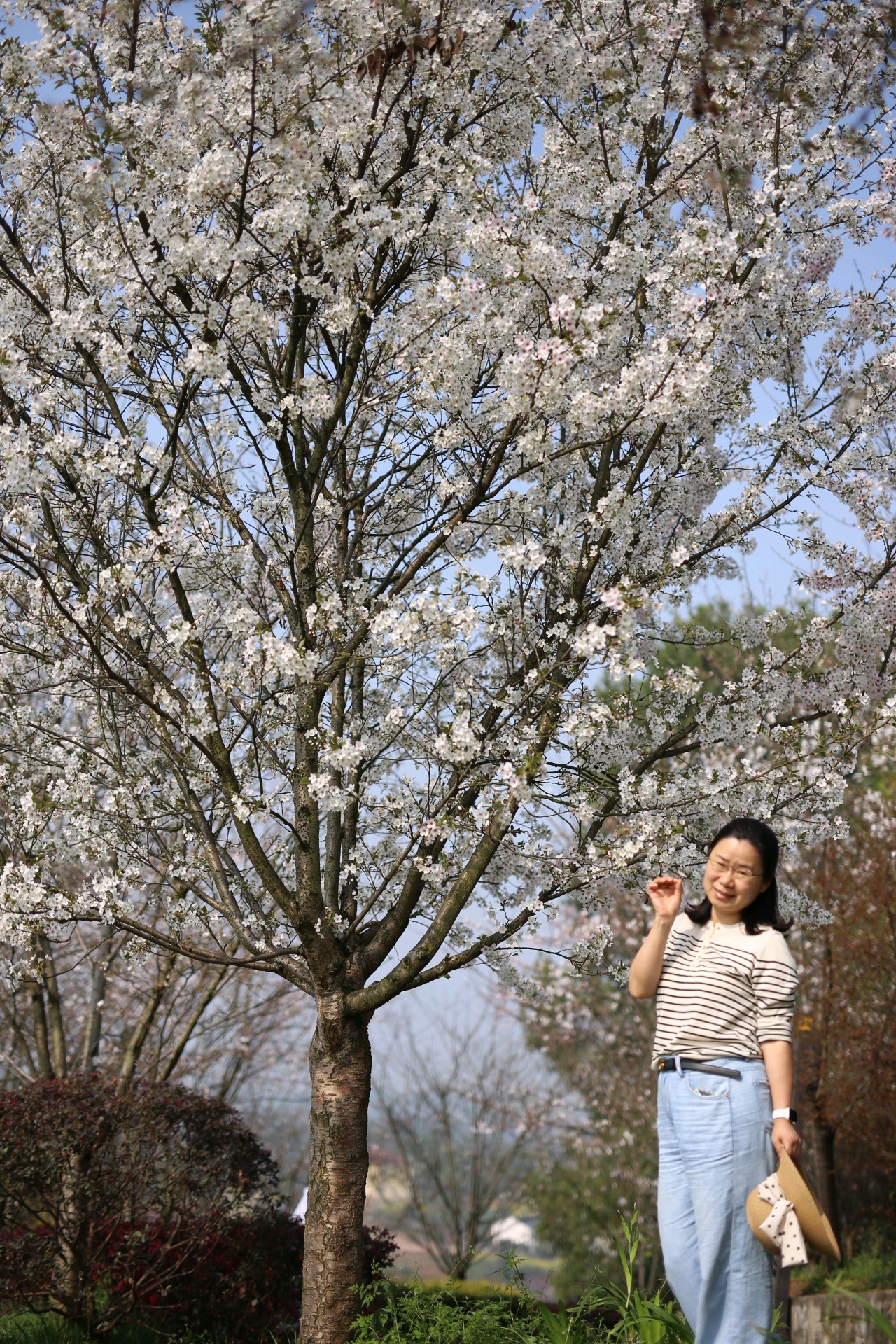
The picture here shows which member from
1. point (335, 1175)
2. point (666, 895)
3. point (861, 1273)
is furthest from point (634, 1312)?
point (861, 1273)

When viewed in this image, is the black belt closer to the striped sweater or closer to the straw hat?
the striped sweater

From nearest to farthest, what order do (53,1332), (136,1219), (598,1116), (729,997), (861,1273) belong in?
(729,997) → (53,1332) → (136,1219) → (861,1273) → (598,1116)

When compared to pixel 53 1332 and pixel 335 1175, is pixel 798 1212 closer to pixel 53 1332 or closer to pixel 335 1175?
pixel 335 1175

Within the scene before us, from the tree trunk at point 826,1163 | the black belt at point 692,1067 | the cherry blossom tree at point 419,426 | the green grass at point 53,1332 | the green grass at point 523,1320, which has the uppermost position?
the cherry blossom tree at point 419,426

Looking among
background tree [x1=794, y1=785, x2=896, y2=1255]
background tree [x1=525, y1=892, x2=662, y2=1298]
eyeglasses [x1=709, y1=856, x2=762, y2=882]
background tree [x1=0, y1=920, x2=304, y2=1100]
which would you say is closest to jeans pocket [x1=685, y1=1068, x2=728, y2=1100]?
eyeglasses [x1=709, y1=856, x2=762, y2=882]

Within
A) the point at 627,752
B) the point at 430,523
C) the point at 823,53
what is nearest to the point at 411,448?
the point at 430,523

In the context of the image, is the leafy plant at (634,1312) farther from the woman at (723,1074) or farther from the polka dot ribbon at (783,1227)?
the polka dot ribbon at (783,1227)

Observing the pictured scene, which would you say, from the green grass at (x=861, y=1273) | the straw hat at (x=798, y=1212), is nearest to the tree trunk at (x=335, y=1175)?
the straw hat at (x=798, y=1212)

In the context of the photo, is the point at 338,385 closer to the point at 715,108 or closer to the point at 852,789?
the point at 715,108

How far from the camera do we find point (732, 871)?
3301mm

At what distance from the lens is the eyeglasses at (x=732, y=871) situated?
3291 mm

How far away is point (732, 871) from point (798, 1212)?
2.85 feet

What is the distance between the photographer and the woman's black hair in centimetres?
330

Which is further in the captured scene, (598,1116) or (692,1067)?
(598,1116)
